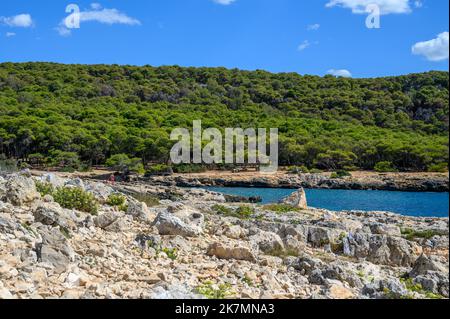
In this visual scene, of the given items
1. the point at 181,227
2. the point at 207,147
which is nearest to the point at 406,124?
the point at 207,147

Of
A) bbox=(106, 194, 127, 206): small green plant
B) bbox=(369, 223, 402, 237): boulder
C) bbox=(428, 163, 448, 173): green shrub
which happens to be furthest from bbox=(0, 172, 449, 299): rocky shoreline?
bbox=(428, 163, 448, 173): green shrub

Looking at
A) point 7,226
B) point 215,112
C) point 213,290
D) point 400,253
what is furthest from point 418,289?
point 215,112

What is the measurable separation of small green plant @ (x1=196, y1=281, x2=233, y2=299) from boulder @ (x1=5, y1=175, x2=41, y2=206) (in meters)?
5.74

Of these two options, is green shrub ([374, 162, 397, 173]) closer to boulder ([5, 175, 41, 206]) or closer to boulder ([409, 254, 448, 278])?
boulder ([409, 254, 448, 278])

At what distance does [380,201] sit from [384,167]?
2166 centimetres

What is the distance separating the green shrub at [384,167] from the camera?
60.0m

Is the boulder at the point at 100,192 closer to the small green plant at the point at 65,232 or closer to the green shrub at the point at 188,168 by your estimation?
the small green plant at the point at 65,232

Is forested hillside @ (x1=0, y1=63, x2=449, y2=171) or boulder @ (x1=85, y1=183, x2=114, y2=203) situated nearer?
boulder @ (x1=85, y1=183, x2=114, y2=203)

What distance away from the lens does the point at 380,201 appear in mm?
39812

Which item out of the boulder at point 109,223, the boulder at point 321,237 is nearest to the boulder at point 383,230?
the boulder at point 321,237

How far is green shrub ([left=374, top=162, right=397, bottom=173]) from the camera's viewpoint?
60.0 metres

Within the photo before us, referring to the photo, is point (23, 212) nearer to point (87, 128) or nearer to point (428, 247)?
point (428, 247)

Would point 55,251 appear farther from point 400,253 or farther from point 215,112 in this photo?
point 215,112

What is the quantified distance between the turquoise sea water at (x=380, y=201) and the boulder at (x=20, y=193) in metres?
22.7
